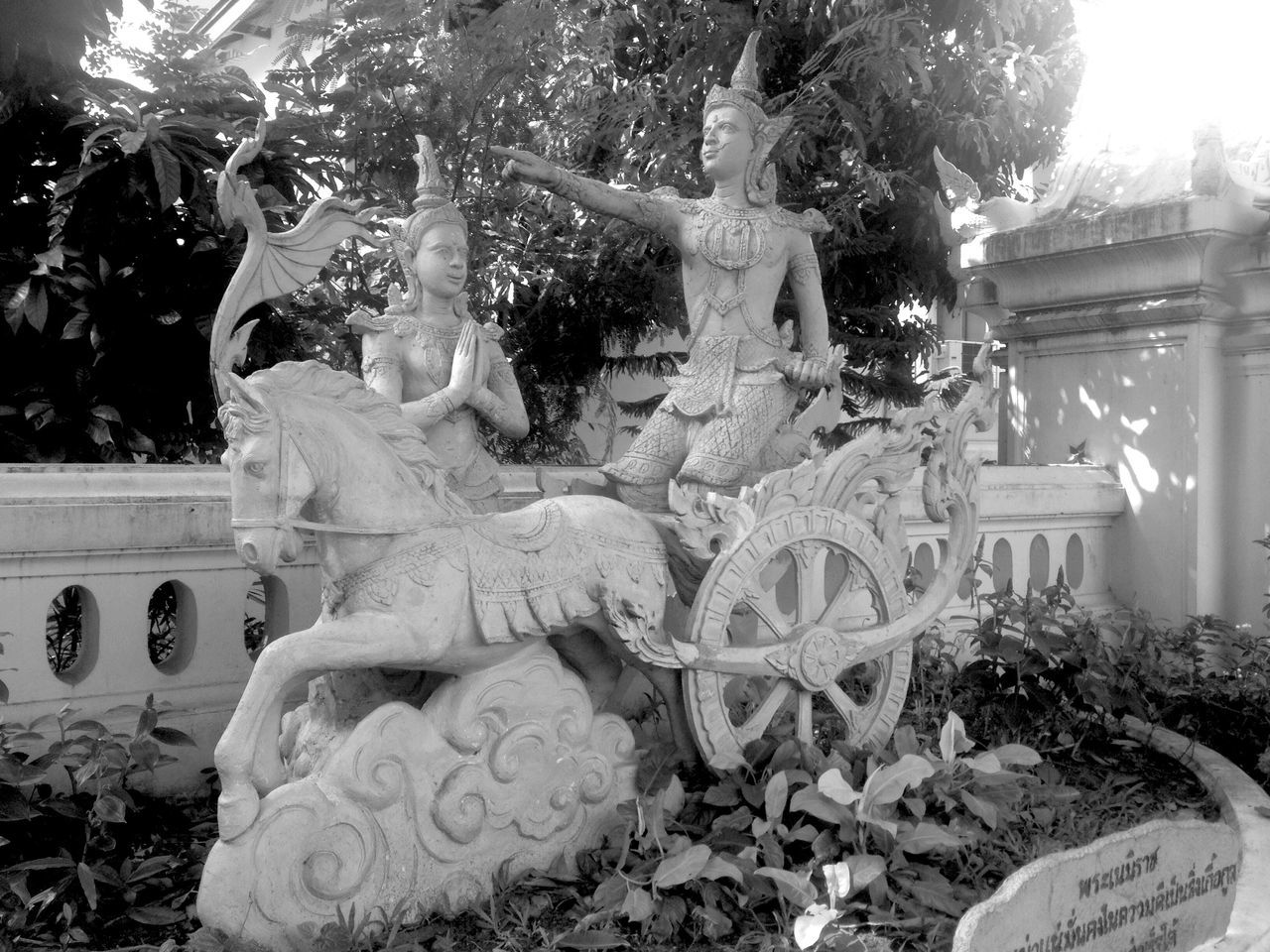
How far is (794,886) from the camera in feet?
9.91

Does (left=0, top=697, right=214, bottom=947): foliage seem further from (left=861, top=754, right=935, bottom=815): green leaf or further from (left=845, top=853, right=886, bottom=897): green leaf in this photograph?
(left=861, top=754, right=935, bottom=815): green leaf

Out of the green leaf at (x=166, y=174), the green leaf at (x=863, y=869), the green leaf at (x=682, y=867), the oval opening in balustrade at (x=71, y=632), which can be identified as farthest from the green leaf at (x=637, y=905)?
the green leaf at (x=166, y=174)

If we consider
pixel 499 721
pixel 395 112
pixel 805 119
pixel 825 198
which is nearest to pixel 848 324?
pixel 825 198

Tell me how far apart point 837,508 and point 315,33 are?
18.0 feet

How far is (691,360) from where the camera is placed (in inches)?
170

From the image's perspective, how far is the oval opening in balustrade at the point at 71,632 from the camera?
372 cm

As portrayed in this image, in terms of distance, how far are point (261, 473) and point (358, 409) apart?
365 millimetres

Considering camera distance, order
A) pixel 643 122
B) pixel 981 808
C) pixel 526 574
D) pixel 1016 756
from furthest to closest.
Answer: pixel 643 122, pixel 1016 756, pixel 981 808, pixel 526 574

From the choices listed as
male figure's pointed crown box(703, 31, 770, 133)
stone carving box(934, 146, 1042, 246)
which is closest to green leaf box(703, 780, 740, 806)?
male figure's pointed crown box(703, 31, 770, 133)

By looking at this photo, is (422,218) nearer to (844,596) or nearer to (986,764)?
(844,596)

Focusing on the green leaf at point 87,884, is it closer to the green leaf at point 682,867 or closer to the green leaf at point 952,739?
the green leaf at point 682,867

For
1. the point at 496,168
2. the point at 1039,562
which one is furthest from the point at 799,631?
the point at 496,168

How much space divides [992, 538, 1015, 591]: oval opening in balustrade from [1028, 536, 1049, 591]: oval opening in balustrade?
0.20 meters

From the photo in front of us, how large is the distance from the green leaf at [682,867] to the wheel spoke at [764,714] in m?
0.55
